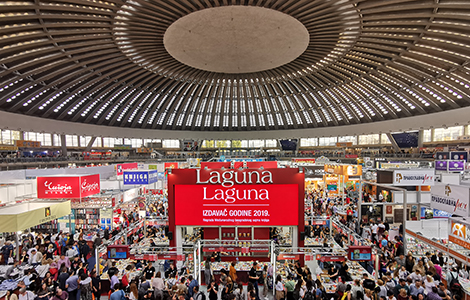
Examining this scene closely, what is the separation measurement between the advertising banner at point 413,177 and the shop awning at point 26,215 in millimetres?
16409

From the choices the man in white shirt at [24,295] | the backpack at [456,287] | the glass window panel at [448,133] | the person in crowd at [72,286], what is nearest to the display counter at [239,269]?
the person in crowd at [72,286]

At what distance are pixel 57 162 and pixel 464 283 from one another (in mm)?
45867

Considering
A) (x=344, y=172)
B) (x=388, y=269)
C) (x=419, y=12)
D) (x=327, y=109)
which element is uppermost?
(x=419, y=12)

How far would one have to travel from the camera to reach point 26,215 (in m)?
10.7

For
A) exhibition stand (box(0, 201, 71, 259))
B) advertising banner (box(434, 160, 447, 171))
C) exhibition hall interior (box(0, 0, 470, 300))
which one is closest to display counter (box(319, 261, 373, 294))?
exhibition hall interior (box(0, 0, 470, 300))

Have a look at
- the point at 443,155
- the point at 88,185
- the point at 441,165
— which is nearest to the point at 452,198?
the point at 88,185

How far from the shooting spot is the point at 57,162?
130ft

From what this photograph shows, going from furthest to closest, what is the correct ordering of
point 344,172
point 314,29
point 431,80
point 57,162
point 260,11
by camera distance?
point 57,162 → point 431,80 → point 314,29 → point 344,172 → point 260,11

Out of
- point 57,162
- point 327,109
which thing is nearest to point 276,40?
point 327,109

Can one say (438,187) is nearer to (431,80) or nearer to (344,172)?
(344,172)

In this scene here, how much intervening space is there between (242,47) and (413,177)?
17.2 m

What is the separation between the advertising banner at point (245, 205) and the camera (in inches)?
380

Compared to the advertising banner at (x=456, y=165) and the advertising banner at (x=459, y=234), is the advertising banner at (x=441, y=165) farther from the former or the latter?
the advertising banner at (x=459, y=234)

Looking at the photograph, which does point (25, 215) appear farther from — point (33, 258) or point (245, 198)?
point (245, 198)
